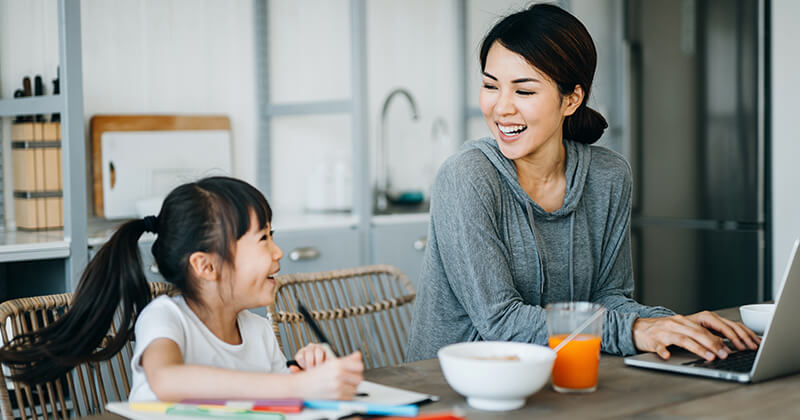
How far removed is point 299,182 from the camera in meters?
3.30

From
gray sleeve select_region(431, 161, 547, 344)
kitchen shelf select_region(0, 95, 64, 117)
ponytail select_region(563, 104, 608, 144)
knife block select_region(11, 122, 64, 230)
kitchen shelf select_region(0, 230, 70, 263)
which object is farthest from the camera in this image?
knife block select_region(11, 122, 64, 230)

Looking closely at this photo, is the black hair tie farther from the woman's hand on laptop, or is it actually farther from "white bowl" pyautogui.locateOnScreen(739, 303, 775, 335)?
"white bowl" pyautogui.locateOnScreen(739, 303, 775, 335)

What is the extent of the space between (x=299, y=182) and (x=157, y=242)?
6.51ft

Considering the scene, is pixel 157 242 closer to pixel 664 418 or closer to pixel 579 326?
pixel 579 326

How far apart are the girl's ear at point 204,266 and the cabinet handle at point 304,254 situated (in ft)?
4.67

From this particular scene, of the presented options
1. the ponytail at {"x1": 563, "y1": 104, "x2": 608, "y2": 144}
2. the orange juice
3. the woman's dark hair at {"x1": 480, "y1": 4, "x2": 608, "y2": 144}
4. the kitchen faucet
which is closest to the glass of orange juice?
the orange juice

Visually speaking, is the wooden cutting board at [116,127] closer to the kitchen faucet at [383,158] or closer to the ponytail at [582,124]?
the kitchen faucet at [383,158]

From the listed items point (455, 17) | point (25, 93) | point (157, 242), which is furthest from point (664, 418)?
point (455, 17)

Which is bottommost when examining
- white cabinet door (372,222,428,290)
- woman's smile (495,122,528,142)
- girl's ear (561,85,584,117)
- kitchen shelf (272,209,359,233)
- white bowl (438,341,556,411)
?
white cabinet door (372,222,428,290)

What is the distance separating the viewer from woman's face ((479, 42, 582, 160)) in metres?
1.65

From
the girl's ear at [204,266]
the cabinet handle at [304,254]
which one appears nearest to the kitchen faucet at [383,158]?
the cabinet handle at [304,254]

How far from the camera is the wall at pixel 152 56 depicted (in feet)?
8.41

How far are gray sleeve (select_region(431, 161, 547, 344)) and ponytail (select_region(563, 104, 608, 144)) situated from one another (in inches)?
11.9

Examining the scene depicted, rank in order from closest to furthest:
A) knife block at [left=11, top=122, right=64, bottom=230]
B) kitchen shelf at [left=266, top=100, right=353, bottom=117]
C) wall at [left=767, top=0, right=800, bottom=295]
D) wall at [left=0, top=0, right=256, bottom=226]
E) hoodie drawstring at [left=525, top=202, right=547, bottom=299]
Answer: hoodie drawstring at [left=525, top=202, right=547, bottom=299] → knife block at [left=11, top=122, right=64, bottom=230] → wall at [left=0, top=0, right=256, bottom=226] → kitchen shelf at [left=266, top=100, right=353, bottom=117] → wall at [left=767, top=0, right=800, bottom=295]
